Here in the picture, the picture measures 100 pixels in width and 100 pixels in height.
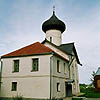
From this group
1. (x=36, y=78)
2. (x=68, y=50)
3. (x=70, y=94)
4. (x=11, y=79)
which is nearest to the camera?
(x=36, y=78)

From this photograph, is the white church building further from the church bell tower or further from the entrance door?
the church bell tower

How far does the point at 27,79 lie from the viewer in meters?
→ 18.8

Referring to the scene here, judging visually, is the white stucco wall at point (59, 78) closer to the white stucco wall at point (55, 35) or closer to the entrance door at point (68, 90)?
the entrance door at point (68, 90)

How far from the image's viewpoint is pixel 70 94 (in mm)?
22391

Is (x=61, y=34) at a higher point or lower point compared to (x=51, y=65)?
higher

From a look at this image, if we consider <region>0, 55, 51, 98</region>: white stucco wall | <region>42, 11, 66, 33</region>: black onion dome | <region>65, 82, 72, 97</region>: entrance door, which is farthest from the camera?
<region>42, 11, 66, 33</region>: black onion dome

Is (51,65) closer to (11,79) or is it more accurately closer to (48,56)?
(48,56)

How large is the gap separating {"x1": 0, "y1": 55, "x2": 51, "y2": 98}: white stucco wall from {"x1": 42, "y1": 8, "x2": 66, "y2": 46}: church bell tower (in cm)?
873

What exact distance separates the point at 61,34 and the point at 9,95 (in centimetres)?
1315

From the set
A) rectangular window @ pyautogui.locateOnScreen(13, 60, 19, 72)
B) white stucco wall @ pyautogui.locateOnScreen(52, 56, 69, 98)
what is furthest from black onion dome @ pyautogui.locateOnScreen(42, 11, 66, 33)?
rectangular window @ pyautogui.locateOnScreen(13, 60, 19, 72)

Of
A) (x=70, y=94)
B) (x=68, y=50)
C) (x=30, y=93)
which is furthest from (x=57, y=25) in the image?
(x=30, y=93)

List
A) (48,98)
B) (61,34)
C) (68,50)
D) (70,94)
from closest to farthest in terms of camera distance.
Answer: (48,98), (70,94), (68,50), (61,34)

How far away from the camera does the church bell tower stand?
26359mm

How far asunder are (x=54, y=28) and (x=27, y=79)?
1072 centimetres
